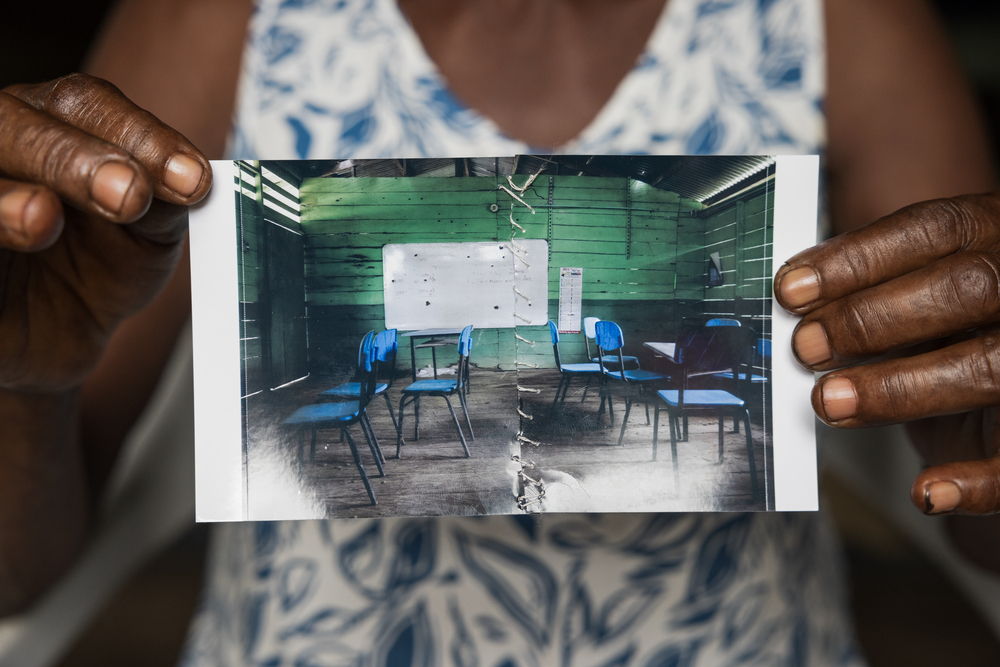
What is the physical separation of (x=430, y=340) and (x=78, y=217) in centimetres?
29

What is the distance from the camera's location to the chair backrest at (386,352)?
2.14 ft

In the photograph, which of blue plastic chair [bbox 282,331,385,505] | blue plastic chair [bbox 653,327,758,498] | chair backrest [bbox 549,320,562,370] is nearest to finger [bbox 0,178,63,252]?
blue plastic chair [bbox 282,331,385,505]

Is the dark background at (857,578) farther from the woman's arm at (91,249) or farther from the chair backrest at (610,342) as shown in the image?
the chair backrest at (610,342)

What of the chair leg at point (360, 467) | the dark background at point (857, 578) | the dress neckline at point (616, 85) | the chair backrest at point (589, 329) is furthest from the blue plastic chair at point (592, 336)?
the dark background at point (857, 578)

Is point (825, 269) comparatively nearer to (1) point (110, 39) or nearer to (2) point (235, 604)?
(2) point (235, 604)

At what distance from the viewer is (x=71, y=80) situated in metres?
0.55

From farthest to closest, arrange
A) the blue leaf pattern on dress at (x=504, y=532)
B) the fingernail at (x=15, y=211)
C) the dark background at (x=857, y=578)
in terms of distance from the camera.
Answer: the dark background at (x=857, y=578), the blue leaf pattern on dress at (x=504, y=532), the fingernail at (x=15, y=211)

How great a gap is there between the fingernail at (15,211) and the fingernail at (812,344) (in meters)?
0.56

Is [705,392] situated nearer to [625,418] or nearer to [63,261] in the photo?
[625,418]

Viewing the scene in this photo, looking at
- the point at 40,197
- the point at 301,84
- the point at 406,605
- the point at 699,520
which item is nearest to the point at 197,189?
the point at 40,197

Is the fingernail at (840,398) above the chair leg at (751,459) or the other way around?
above

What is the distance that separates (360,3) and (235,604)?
29.5 inches

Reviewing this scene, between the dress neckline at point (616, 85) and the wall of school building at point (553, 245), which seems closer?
the wall of school building at point (553, 245)

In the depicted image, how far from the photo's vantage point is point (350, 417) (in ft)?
2.16
